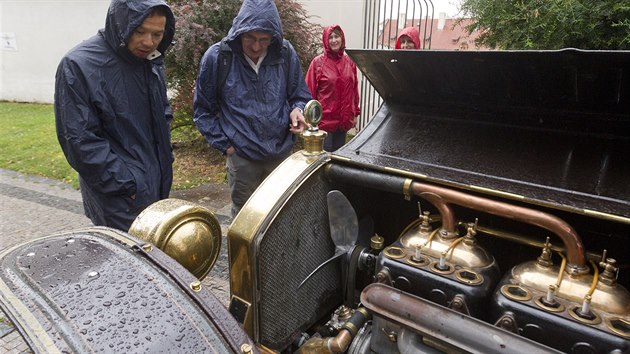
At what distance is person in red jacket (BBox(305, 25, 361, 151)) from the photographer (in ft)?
15.9

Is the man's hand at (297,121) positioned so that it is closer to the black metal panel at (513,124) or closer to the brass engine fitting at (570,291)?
the black metal panel at (513,124)

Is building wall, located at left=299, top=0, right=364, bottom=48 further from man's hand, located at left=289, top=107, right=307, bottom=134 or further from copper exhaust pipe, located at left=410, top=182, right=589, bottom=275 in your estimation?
copper exhaust pipe, located at left=410, top=182, right=589, bottom=275

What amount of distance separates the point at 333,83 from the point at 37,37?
1155cm

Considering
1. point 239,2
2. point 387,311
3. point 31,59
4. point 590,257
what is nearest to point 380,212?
point 387,311

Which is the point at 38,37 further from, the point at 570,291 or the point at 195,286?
the point at 570,291

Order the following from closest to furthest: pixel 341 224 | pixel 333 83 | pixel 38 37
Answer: pixel 341 224, pixel 333 83, pixel 38 37

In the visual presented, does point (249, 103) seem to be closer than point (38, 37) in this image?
Yes

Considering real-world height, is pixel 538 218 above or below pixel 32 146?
above

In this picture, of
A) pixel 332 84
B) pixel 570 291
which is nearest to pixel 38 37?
pixel 332 84

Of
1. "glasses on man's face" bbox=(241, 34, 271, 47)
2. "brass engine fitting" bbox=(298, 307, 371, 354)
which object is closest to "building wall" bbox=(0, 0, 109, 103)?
"glasses on man's face" bbox=(241, 34, 271, 47)

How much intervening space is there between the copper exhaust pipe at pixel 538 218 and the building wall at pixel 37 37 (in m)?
12.9

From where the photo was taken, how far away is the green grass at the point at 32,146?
21.0 ft

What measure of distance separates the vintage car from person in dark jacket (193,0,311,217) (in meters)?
1.17

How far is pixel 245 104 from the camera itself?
10.0ft
